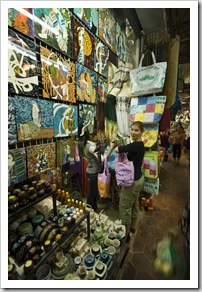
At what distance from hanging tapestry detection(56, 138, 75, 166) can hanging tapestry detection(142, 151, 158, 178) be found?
3.51 ft

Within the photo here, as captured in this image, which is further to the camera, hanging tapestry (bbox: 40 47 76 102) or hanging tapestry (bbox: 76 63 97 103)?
hanging tapestry (bbox: 76 63 97 103)

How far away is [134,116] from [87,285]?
1776 millimetres

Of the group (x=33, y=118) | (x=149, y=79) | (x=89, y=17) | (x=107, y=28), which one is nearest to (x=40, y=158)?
(x=33, y=118)

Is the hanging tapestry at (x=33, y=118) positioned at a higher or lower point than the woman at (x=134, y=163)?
higher

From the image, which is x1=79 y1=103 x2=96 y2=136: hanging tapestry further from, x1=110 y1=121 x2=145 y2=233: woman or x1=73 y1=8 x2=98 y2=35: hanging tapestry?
x1=73 y1=8 x2=98 y2=35: hanging tapestry

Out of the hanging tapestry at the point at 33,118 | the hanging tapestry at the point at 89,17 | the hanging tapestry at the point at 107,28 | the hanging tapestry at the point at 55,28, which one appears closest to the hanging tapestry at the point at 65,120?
the hanging tapestry at the point at 33,118

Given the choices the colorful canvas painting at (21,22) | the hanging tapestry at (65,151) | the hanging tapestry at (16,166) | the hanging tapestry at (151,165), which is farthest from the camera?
the hanging tapestry at (151,165)

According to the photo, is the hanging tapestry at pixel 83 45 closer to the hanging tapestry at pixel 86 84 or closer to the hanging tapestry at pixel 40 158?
the hanging tapestry at pixel 86 84

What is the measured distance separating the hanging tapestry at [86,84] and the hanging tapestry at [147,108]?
0.61 metres

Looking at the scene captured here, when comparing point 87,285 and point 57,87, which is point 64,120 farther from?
point 87,285

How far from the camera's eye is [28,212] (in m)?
1.03

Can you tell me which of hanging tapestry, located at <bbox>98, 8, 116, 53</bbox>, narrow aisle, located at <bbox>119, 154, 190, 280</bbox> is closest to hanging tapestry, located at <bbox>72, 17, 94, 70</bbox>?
hanging tapestry, located at <bbox>98, 8, 116, 53</bbox>

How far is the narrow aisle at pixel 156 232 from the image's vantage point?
29.6 inches

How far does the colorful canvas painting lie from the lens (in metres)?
0.87
